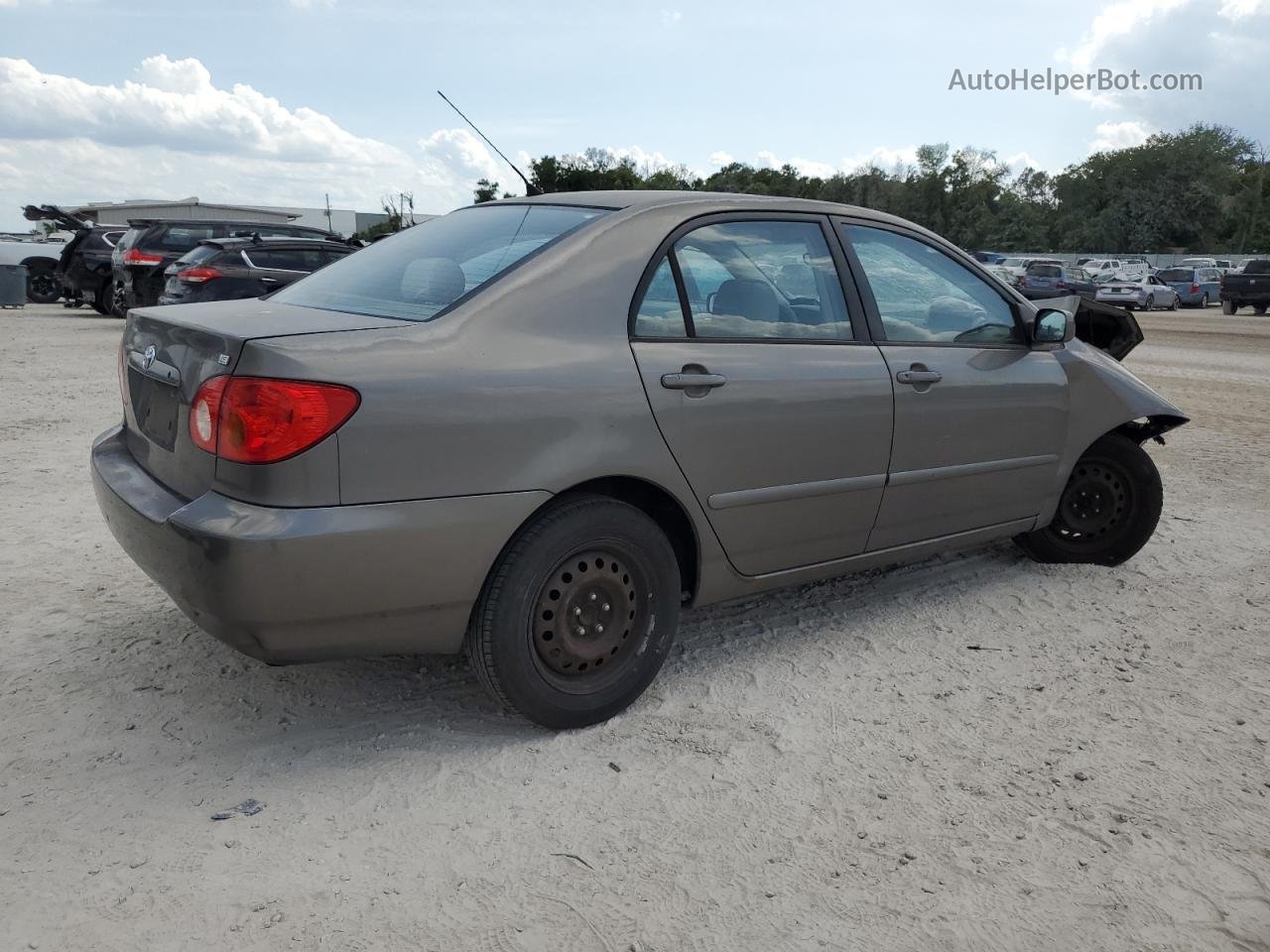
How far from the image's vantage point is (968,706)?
11.7 ft

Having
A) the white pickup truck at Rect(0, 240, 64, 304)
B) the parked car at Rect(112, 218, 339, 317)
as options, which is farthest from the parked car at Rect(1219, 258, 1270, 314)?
the white pickup truck at Rect(0, 240, 64, 304)

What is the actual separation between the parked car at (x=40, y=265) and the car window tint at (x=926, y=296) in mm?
24097

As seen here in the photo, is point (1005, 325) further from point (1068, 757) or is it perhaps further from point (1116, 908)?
point (1116, 908)

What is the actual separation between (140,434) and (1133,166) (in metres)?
76.8

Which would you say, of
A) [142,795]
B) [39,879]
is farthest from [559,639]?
[39,879]

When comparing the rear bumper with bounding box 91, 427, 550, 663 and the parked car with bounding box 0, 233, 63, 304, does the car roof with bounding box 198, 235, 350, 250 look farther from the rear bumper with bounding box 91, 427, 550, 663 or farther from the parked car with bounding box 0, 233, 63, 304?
the parked car with bounding box 0, 233, 63, 304

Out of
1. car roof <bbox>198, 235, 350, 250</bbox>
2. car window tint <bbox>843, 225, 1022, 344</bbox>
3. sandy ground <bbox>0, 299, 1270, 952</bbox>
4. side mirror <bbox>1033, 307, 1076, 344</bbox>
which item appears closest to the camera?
sandy ground <bbox>0, 299, 1270, 952</bbox>

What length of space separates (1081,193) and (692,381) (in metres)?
77.7

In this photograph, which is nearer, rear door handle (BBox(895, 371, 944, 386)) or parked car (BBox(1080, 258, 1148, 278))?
rear door handle (BBox(895, 371, 944, 386))

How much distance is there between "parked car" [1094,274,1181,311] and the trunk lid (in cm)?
3258

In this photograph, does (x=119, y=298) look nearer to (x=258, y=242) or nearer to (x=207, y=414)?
(x=258, y=242)

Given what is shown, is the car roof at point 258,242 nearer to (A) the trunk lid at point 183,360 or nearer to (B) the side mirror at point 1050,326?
(A) the trunk lid at point 183,360

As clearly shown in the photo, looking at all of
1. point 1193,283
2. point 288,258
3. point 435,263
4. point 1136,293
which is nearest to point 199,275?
point 288,258

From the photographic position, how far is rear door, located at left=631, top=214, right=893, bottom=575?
341 cm
